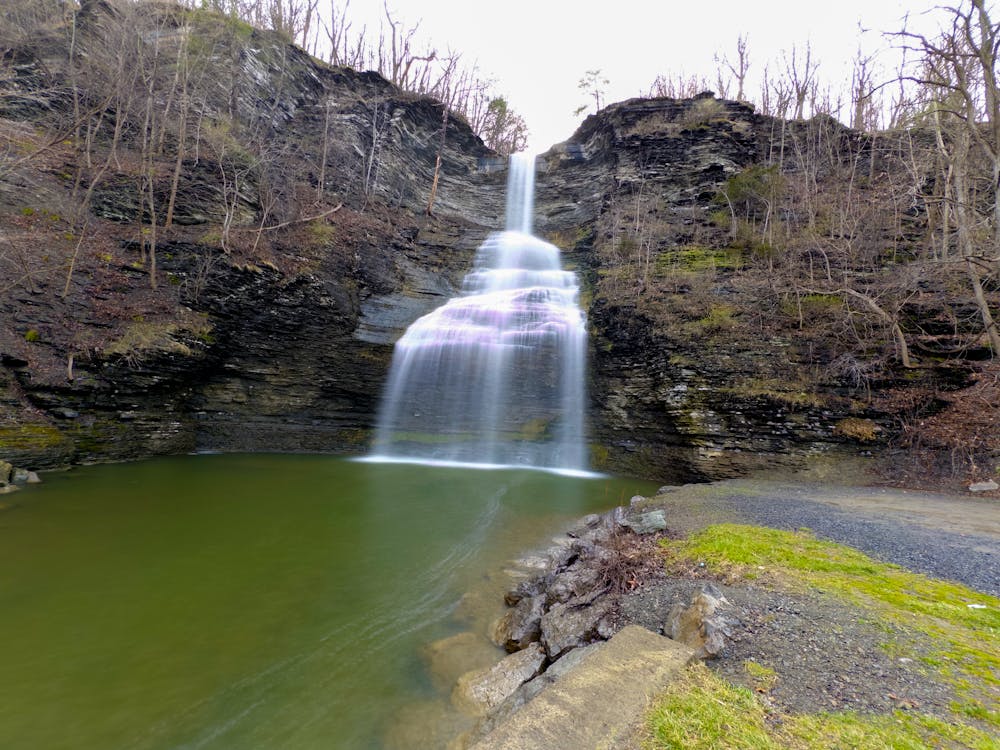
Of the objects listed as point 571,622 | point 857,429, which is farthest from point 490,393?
point 571,622

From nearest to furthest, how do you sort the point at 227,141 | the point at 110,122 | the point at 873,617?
the point at 873,617, the point at 110,122, the point at 227,141

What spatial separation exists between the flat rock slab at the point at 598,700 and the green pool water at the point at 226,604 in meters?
1.97

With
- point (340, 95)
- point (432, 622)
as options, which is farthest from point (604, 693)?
point (340, 95)

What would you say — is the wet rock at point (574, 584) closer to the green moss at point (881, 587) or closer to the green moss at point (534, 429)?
the green moss at point (881, 587)

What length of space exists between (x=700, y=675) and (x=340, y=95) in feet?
→ 92.2

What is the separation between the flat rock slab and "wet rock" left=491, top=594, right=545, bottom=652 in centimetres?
188

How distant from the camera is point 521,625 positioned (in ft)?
13.9

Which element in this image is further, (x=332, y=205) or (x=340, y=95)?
(x=340, y=95)

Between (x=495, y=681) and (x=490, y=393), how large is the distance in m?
12.0

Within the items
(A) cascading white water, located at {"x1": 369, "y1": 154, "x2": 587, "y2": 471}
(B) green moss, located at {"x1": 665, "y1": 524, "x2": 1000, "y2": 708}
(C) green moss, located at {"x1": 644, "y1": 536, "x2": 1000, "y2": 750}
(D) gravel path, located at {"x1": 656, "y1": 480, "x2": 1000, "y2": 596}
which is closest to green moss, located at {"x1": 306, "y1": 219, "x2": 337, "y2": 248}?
(A) cascading white water, located at {"x1": 369, "y1": 154, "x2": 587, "y2": 471}

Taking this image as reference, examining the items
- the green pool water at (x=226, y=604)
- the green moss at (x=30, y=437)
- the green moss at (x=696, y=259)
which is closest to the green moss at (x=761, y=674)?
the green pool water at (x=226, y=604)

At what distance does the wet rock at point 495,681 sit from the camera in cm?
337

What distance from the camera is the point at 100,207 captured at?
1332 cm

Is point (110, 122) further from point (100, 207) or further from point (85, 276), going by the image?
point (85, 276)
